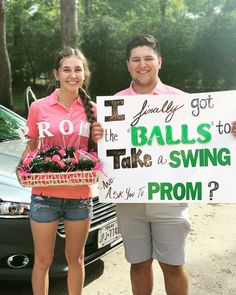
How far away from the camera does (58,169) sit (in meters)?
2.79

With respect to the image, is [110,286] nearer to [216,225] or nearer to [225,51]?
[216,225]

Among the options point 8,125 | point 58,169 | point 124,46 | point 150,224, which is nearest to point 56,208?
point 58,169

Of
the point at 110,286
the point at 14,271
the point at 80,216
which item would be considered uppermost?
the point at 80,216

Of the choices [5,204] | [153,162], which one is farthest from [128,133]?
[5,204]

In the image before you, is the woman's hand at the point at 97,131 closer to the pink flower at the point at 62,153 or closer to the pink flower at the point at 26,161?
the pink flower at the point at 62,153

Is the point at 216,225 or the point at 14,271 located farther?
the point at 216,225

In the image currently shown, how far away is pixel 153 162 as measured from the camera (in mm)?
3014

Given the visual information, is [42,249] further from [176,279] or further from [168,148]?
[168,148]

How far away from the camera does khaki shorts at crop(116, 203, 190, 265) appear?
2.91m

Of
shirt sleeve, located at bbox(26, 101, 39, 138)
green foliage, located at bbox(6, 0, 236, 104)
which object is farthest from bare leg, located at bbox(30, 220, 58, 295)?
green foliage, located at bbox(6, 0, 236, 104)

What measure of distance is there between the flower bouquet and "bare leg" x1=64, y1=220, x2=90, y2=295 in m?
0.33

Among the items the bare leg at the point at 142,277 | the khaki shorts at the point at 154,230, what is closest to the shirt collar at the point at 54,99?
the khaki shorts at the point at 154,230

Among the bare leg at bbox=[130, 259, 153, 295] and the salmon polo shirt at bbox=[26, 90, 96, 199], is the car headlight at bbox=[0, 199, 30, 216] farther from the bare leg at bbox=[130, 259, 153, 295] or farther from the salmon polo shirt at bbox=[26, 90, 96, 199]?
the bare leg at bbox=[130, 259, 153, 295]

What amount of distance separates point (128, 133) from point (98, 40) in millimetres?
17312
